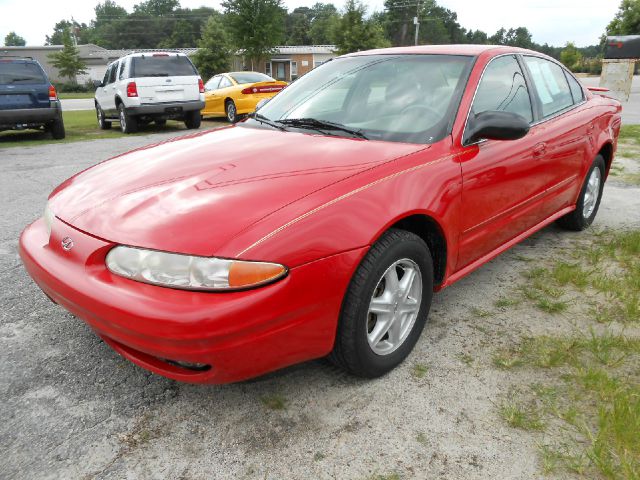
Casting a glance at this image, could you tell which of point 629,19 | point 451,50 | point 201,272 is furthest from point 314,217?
point 629,19

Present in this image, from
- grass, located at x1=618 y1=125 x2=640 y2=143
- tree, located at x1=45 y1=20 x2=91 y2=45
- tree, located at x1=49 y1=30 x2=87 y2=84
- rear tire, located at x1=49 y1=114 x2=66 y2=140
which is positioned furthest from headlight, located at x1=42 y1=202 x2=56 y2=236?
Result: tree, located at x1=45 y1=20 x2=91 y2=45

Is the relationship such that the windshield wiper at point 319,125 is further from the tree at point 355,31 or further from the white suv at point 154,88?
the tree at point 355,31

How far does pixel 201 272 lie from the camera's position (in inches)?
68.2

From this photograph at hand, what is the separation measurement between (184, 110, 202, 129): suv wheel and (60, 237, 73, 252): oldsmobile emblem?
9901 mm

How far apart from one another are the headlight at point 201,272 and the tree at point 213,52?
131 ft

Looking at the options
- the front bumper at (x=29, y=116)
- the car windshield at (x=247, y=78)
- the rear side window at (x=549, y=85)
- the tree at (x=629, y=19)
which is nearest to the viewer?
the rear side window at (x=549, y=85)

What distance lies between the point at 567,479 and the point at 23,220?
15.1 ft

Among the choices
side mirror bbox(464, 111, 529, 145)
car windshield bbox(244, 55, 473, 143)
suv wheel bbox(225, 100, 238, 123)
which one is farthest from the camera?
suv wheel bbox(225, 100, 238, 123)

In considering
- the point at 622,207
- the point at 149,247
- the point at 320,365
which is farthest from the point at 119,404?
the point at 622,207

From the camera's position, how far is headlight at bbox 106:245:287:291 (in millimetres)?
1721

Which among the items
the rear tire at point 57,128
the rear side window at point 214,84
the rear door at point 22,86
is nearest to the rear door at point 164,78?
the rear tire at point 57,128

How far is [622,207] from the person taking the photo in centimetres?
492

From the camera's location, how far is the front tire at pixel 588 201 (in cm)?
401

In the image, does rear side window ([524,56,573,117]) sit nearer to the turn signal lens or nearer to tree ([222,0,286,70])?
the turn signal lens
